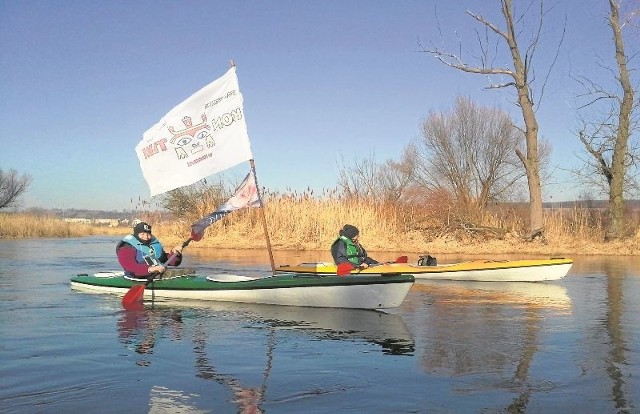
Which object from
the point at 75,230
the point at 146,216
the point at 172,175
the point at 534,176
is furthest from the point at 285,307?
the point at 75,230

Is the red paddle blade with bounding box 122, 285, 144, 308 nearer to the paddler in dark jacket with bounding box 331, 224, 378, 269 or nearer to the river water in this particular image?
the river water

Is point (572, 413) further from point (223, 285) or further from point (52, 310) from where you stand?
point (52, 310)

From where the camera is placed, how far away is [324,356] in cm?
709

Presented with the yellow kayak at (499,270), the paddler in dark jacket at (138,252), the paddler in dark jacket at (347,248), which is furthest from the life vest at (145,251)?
the yellow kayak at (499,270)

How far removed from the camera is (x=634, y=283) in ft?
45.5

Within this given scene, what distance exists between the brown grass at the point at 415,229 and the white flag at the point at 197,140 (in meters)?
12.8

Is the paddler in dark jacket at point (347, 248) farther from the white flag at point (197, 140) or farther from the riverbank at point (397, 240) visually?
the riverbank at point (397, 240)

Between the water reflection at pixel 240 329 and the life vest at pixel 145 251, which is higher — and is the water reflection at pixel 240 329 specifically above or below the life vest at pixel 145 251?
below

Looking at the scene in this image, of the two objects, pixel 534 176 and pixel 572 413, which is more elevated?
pixel 534 176

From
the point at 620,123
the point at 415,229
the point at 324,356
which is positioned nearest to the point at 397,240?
the point at 415,229

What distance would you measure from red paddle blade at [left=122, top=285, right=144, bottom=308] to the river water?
0.18 metres

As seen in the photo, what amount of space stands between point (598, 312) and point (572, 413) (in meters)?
5.53

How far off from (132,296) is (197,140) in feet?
8.79

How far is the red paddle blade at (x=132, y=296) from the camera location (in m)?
10.6
